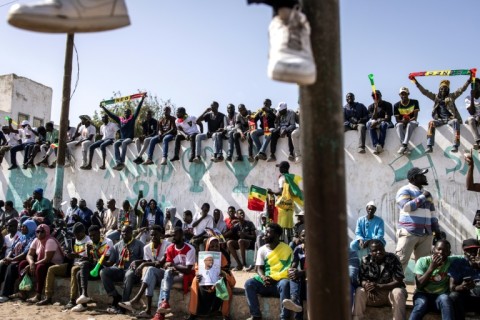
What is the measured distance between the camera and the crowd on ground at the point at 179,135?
37.2 feet

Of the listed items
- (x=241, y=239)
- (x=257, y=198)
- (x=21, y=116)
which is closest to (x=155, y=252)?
(x=241, y=239)

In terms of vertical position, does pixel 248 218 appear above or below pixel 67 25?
below

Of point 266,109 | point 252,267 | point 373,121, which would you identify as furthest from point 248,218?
point 373,121

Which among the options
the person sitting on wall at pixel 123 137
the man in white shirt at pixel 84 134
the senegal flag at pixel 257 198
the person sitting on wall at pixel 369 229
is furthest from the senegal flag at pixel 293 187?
the man in white shirt at pixel 84 134

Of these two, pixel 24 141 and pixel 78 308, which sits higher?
pixel 24 141

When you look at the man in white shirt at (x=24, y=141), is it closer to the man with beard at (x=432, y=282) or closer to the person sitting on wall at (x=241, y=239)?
the person sitting on wall at (x=241, y=239)

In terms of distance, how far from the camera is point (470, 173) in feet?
21.9

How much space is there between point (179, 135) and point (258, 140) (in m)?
2.35

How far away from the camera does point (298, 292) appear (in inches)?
262

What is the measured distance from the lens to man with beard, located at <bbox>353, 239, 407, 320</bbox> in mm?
6137

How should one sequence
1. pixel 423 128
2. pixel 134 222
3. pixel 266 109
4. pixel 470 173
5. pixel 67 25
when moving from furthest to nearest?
pixel 134 222 < pixel 266 109 < pixel 423 128 < pixel 470 173 < pixel 67 25

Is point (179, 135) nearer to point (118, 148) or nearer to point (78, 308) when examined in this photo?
point (118, 148)

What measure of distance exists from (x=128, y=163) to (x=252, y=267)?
574 centimetres

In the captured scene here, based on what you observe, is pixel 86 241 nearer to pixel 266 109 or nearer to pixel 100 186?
pixel 266 109
